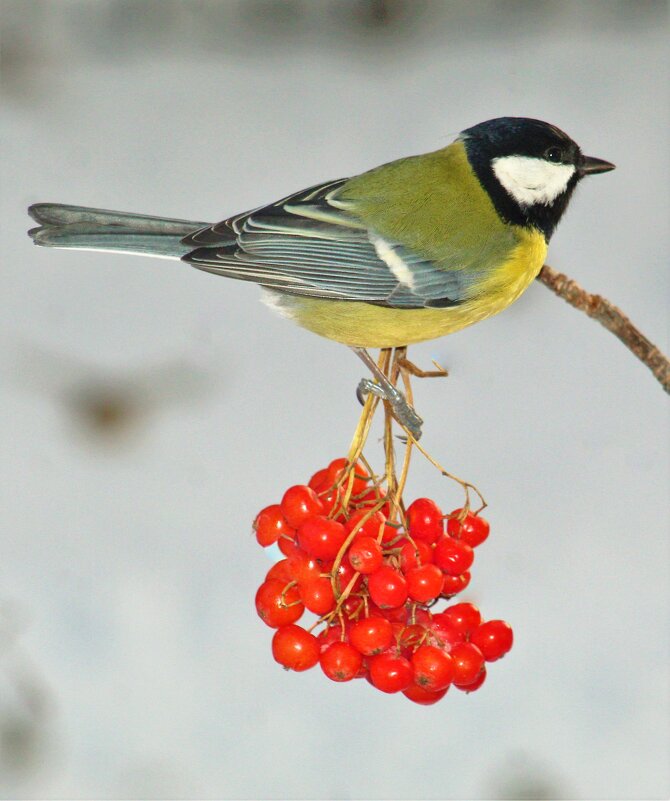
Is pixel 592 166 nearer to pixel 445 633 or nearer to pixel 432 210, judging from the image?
pixel 432 210

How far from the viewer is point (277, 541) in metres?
0.98

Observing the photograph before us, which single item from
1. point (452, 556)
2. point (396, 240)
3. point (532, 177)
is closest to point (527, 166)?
point (532, 177)

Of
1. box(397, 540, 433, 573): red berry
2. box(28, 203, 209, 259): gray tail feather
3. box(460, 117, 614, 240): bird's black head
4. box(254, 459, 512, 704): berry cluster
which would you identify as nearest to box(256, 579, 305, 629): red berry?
box(254, 459, 512, 704): berry cluster

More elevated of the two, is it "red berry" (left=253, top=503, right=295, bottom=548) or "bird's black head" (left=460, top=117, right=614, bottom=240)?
"bird's black head" (left=460, top=117, right=614, bottom=240)

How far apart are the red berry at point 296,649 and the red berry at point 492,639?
0.16 m

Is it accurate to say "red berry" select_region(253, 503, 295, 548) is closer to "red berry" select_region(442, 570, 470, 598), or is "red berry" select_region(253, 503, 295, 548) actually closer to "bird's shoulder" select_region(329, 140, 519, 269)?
"red berry" select_region(442, 570, 470, 598)

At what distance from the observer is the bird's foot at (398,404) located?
90cm

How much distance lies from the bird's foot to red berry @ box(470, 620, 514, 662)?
0.20 metres

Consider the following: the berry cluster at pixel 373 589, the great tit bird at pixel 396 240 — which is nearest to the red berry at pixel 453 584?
the berry cluster at pixel 373 589

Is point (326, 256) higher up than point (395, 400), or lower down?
higher up

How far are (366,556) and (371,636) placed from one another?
7cm

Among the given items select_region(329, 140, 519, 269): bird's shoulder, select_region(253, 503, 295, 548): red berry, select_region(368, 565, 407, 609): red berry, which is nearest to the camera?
select_region(368, 565, 407, 609): red berry

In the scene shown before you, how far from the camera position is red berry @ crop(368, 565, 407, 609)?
869mm

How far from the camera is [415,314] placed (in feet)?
3.51
